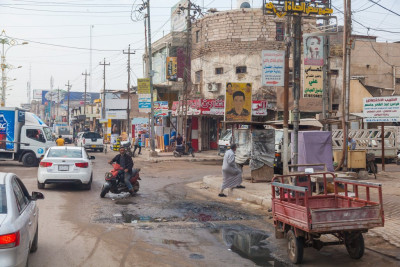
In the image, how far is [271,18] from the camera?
39.5 m

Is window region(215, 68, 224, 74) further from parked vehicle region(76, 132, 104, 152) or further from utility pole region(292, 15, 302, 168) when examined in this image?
utility pole region(292, 15, 302, 168)

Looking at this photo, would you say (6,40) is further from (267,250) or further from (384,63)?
(267,250)

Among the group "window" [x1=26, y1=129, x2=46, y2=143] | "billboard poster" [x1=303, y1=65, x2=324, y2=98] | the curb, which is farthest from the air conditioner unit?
the curb

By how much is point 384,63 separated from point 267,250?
38.6m

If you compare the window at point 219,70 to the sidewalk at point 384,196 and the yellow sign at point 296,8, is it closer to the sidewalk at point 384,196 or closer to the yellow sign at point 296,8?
the sidewalk at point 384,196

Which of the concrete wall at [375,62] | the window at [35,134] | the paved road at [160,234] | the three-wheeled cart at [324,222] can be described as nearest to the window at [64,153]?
the paved road at [160,234]

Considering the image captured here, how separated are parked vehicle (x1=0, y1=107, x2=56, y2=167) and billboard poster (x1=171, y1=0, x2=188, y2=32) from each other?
75.4ft

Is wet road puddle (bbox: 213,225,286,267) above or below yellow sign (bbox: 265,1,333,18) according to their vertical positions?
below

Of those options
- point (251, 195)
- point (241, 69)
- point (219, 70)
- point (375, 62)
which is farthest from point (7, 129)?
point (375, 62)

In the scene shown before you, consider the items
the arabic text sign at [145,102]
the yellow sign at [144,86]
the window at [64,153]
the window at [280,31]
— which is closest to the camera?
the window at [64,153]

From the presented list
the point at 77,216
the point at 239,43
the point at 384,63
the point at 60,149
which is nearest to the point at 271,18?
the point at 239,43

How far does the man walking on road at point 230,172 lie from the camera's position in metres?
14.3

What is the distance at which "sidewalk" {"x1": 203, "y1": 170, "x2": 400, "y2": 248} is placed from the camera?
8938 millimetres

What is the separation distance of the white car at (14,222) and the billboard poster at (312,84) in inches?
765
